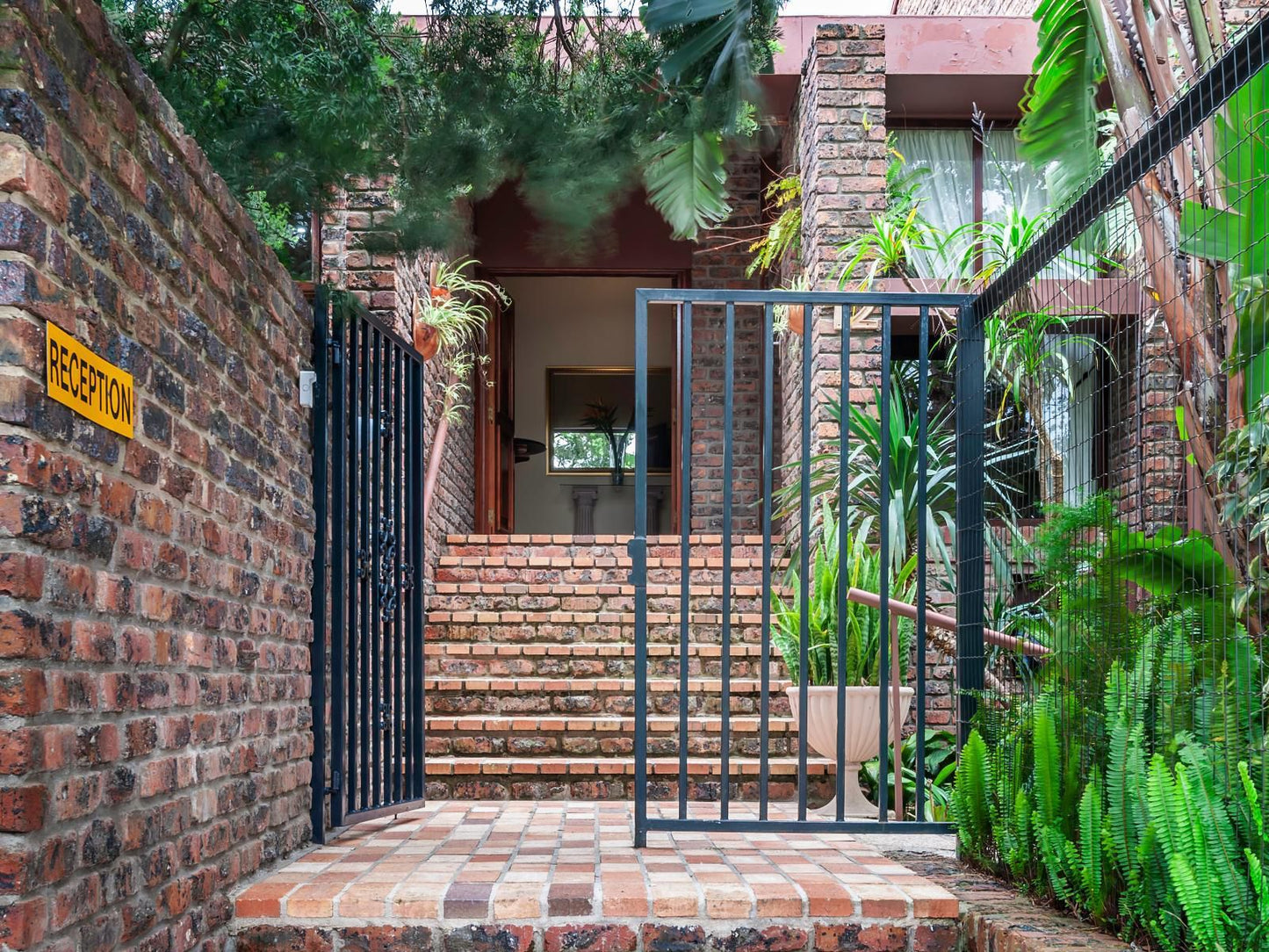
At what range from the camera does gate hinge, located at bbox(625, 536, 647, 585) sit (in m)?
3.28

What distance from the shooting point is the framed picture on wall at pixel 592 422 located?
11.2m

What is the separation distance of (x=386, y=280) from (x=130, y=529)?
3.33m

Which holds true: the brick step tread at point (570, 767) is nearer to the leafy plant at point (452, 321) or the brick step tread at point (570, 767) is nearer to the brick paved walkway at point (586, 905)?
the brick paved walkway at point (586, 905)

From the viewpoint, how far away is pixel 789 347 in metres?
6.67

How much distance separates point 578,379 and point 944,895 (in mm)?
9019

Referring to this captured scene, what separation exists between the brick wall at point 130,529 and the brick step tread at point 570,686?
2.07 m

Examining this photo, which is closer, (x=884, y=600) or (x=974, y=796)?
(x=974, y=796)

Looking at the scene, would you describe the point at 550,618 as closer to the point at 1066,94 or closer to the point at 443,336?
the point at 443,336

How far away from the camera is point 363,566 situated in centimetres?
368

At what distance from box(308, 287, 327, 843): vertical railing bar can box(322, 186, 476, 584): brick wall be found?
2.28ft

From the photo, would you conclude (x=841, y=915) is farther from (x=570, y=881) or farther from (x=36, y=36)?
(x=36, y=36)

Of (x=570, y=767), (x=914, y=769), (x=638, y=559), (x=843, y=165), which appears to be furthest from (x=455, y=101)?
(x=843, y=165)

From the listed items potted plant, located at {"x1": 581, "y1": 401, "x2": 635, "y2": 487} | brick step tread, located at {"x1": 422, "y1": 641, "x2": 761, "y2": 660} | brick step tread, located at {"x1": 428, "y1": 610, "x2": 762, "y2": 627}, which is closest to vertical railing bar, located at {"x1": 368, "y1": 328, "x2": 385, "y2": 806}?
brick step tread, located at {"x1": 422, "y1": 641, "x2": 761, "y2": 660}

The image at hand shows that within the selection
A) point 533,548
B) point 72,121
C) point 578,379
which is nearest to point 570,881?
point 72,121
